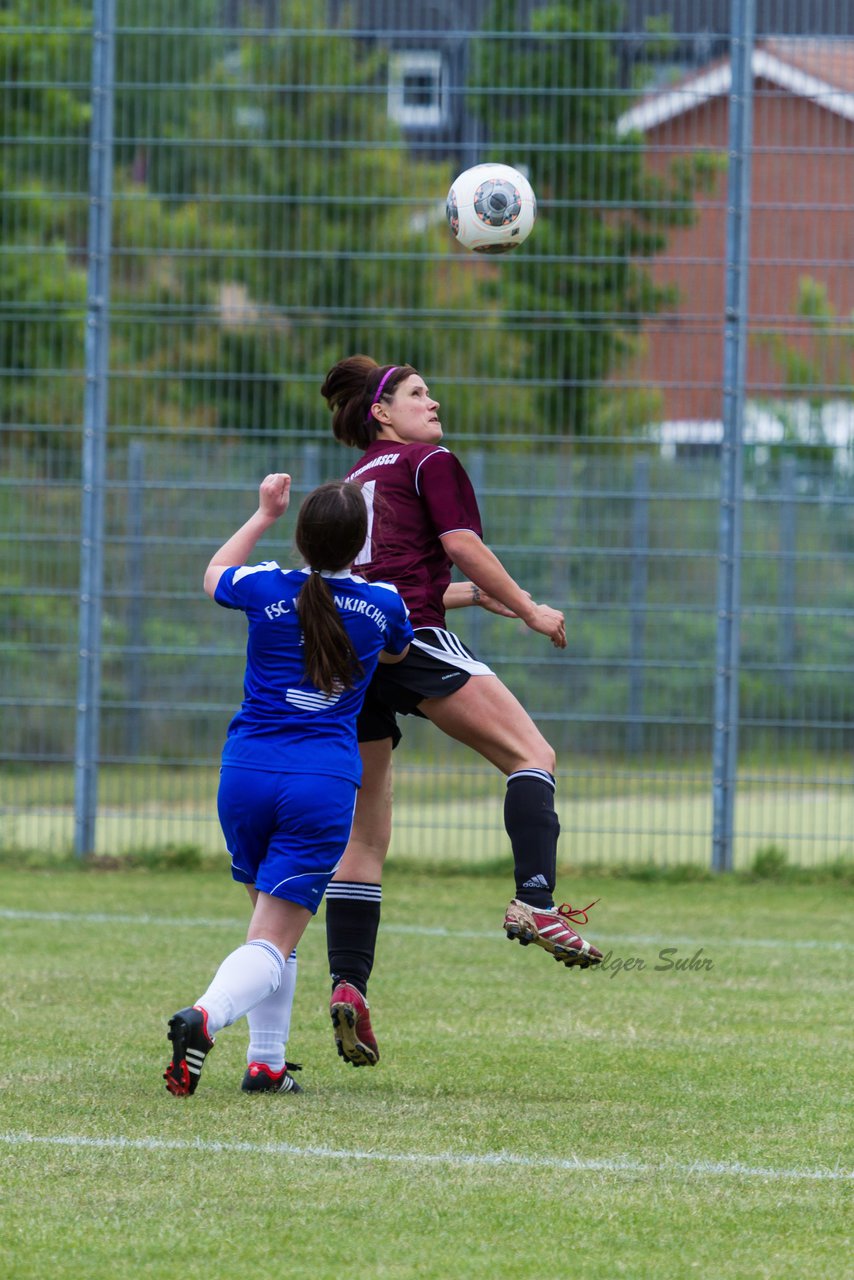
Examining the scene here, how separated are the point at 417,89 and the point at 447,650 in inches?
238

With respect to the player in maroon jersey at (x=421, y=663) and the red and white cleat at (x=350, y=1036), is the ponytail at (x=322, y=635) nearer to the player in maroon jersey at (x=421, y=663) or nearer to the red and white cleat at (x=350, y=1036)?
the player in maroon jersey at (x=421, y=663)

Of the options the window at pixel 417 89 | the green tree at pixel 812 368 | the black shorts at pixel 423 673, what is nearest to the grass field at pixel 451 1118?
the black shorts at pixel 423 673

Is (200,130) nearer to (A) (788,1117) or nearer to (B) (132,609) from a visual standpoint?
(B) (132,609)

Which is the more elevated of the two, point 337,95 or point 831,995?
point 337,95

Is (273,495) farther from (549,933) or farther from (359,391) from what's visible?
(549,933)

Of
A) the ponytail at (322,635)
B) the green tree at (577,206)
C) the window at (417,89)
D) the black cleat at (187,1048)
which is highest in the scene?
the window at (417,89)

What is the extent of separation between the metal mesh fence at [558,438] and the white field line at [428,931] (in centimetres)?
194

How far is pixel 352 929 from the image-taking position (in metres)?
5.55

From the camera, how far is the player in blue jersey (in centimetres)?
483

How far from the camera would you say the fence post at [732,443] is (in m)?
10.3

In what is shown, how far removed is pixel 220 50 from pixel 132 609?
15.1 feet

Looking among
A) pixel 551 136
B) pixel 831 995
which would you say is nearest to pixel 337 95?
pixel 551 136

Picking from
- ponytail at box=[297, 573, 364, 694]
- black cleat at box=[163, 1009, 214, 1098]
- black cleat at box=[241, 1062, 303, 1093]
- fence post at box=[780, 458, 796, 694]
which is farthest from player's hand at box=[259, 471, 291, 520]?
fence post at box=[780, 458, 796, 694]

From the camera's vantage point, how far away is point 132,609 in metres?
10.8
